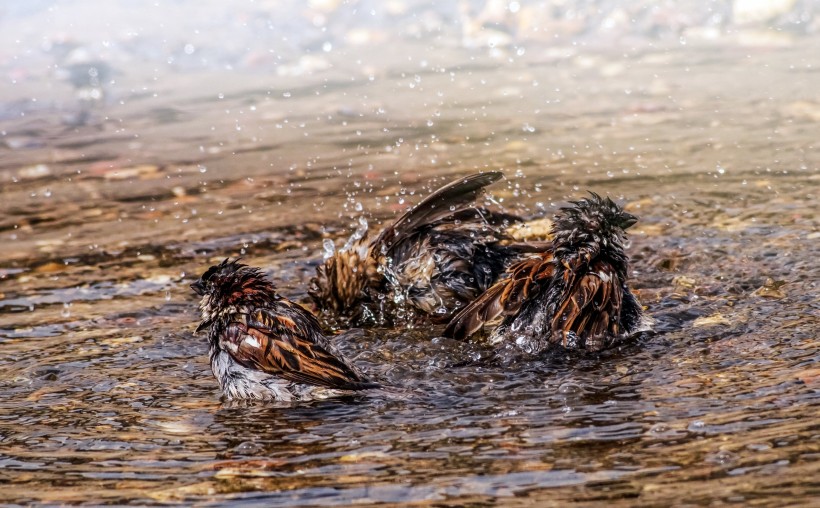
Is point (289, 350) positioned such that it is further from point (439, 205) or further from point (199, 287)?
point (439, 205)

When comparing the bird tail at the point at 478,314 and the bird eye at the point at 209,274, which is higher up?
the bird eye at the point at 209,274

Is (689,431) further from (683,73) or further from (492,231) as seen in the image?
(683,73)

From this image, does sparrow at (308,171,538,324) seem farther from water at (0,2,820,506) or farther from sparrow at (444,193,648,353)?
sparrow at (444,193,648,353)

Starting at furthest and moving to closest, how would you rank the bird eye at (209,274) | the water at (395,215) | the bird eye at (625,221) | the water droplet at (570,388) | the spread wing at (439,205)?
the spread wing at (439,205), the bird eye at (625,221), the bird eye at (209,274), the water droplet at (570,388), the water at (395,215)

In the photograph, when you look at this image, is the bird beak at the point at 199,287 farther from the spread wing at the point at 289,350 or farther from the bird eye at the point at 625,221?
the bird eye at the point at 625,221

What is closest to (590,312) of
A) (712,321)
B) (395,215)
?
(712,321)

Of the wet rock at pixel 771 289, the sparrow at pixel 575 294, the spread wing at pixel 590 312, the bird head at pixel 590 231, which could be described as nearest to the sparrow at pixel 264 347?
the sparrow at pixel 575 294

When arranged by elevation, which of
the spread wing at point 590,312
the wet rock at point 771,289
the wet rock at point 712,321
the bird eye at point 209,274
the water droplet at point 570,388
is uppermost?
the bird eye at point 209,274

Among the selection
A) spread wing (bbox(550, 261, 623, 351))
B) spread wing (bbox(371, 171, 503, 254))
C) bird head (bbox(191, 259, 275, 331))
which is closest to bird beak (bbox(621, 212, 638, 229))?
spread wing (bbox(550, 261, 623, 351))
